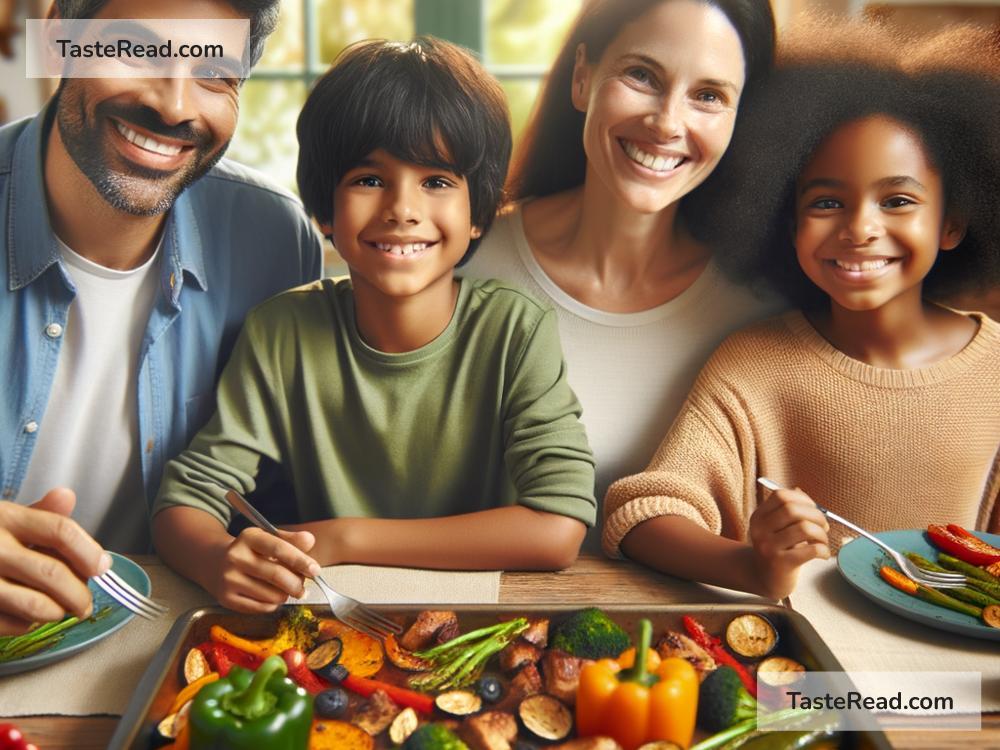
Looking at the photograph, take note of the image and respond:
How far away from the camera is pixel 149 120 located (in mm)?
1615

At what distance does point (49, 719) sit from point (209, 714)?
0.26m

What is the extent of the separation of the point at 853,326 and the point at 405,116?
0.83 meters

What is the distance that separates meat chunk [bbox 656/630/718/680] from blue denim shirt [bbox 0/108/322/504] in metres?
0.91

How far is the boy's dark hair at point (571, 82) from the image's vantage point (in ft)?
5.41

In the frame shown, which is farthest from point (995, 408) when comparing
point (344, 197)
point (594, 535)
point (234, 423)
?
point (234, 423)

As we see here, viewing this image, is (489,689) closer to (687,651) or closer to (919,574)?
(687,651)

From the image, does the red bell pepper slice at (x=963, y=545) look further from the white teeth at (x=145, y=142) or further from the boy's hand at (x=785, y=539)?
the white teeth at (x=145, y=142)

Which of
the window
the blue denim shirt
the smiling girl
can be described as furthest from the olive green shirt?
the window

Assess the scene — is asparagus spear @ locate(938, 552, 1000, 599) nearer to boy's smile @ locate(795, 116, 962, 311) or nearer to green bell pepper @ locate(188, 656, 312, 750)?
boy's smile @ locate(795, 116, 962, 311)

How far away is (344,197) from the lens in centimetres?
157

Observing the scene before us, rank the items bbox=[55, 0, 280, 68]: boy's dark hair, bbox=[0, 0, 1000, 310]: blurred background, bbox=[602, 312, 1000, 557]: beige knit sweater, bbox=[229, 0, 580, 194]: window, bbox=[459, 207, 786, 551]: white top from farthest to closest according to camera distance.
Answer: bbox=[229, 0, 580, 194]: window
bbox=[0, 0, 1000, 310]: blurred background
bbox=[459, 207, 786, 551]: white top
bbox=[602, 312, 1000, 557]: beige knit sweater
bbox=[55, 0, 280, 68]: boy's dark hair

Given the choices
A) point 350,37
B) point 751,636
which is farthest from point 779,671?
point 350,37

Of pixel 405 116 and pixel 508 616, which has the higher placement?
pixel 405 116

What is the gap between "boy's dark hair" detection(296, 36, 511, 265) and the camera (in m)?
1.52
